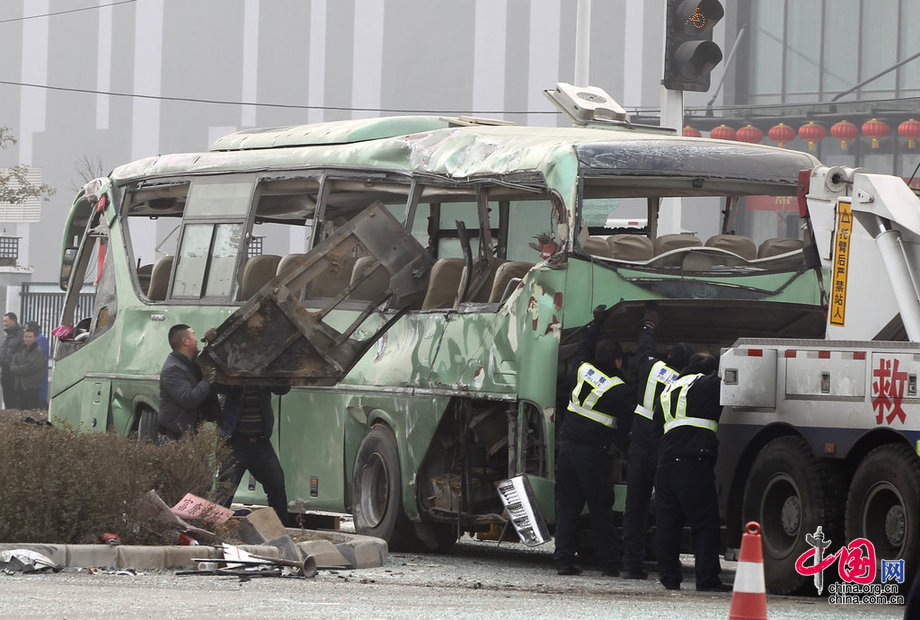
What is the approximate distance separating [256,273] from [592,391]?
444 cm

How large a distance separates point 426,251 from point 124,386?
12.8 ft

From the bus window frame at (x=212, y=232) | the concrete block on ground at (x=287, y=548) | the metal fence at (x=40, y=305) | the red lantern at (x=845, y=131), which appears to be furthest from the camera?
the red lantern at (x=845, y=131)

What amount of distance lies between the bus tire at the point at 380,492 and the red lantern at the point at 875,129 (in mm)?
28154

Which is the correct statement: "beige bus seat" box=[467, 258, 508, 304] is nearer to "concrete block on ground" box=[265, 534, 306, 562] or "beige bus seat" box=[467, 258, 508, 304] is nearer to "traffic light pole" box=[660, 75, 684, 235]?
"concrete block on ground" box=[265, 534, 306, 562]

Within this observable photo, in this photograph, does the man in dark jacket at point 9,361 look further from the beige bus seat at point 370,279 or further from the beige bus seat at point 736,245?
the beige bus seat at point 736,245

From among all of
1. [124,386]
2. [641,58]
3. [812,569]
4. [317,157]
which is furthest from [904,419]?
[641,58]

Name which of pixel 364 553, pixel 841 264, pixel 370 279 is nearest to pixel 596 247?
pixel 841 264

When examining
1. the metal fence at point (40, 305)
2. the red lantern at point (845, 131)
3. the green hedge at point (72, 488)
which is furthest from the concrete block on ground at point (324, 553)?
the red lantern at point (845, 131)

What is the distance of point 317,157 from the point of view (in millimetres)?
15484

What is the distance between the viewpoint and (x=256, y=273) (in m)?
15.8

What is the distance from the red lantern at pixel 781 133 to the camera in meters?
42.2

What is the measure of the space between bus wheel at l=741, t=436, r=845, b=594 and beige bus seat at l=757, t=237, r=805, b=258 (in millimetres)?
2742

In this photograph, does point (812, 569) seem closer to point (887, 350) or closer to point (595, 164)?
point (887, 350)

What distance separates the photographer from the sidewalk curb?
35.7 ft
